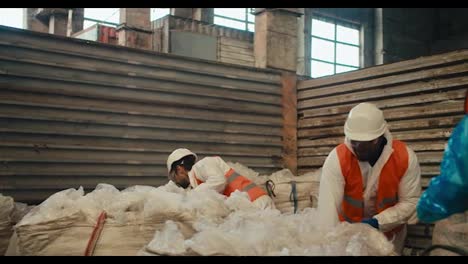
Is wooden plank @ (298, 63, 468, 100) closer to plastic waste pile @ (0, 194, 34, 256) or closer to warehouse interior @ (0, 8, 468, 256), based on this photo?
warehouse interior @ (0, 8, 468, 256)

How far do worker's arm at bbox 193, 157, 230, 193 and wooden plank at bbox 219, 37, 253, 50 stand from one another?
919 centimetres

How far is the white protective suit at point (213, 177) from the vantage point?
5250 mm

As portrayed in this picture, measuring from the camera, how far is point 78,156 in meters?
5.79

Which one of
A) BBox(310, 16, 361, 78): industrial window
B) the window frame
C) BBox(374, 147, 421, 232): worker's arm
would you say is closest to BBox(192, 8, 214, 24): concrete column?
the window frame

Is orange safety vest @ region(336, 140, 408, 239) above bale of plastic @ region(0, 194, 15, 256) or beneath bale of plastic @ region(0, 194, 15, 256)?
above

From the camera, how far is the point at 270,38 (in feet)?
24.6

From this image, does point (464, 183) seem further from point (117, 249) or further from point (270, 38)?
point (270, 38)

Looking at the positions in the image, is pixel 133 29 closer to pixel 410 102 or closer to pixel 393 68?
pixel 393 68

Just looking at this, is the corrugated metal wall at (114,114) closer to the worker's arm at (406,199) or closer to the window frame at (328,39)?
the worker's arm at (406,199)

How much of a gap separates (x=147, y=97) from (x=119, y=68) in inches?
17.2

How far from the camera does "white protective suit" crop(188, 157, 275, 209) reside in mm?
5250

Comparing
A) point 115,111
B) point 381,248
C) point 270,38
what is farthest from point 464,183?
point 270,38

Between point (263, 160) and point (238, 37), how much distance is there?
27.3 feet

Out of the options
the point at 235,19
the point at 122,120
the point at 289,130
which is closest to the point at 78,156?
the point at 122,120
